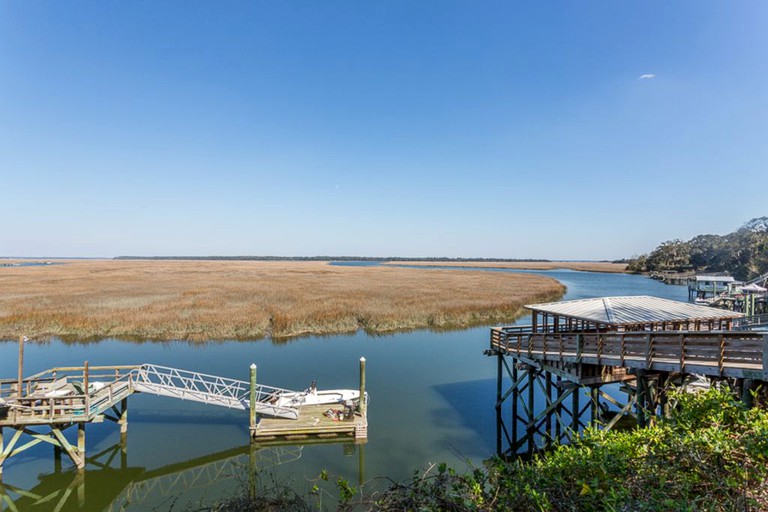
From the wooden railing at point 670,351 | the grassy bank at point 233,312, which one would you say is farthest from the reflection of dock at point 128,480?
the grassy bank at point 233,312

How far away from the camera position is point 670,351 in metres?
10.4

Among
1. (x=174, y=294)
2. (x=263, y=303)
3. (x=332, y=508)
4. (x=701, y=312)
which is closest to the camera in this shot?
(x=332, y=508)

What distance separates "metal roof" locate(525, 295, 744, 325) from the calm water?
19.5 feet

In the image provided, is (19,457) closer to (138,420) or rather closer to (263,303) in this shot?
(138,420)

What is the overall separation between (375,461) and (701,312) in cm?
1321

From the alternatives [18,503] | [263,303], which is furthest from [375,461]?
[263,303]

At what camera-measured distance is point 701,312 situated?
14359 mm

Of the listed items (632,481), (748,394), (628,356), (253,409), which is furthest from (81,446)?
(748,394)

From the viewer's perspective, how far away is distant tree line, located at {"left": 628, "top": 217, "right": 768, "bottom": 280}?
7994cm

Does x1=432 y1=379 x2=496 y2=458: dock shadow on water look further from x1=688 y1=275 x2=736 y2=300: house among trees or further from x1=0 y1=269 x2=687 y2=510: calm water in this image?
x1=688 y1=275 x2=736 y2=300: house among trees

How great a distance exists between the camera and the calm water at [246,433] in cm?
1239

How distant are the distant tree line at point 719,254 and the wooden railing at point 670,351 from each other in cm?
8959

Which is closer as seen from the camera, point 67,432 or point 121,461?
point 121,461

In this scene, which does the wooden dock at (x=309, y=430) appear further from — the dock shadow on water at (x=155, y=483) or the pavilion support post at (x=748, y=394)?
the pavilion support post at (x=748, y=394)
